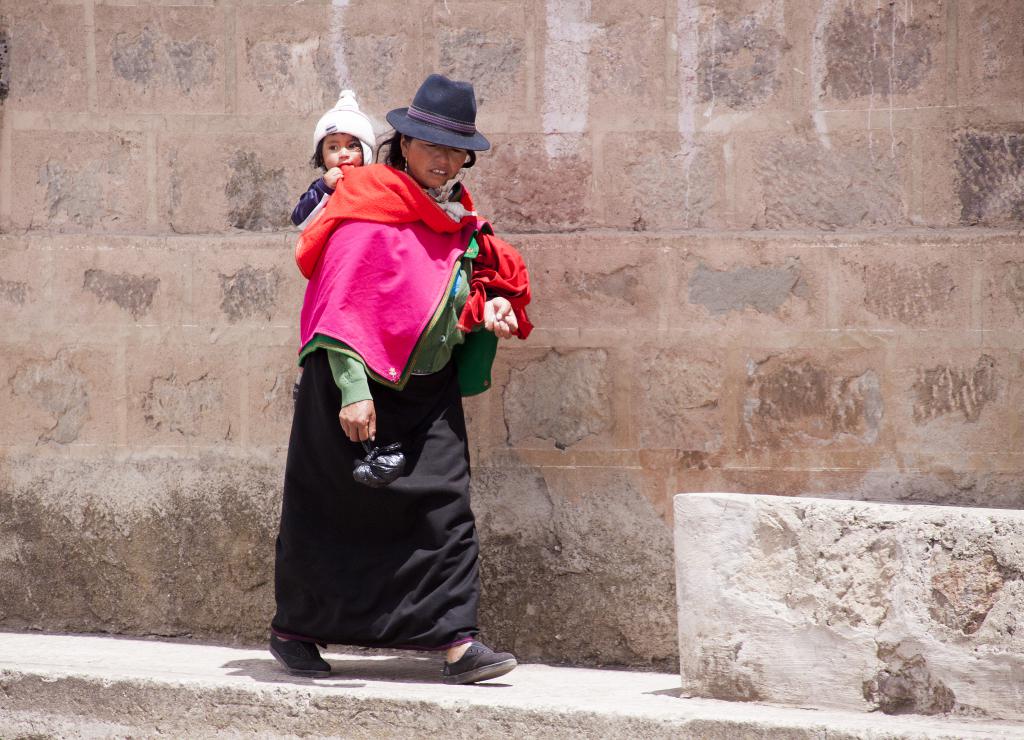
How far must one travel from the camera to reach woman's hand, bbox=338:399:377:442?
3430mm

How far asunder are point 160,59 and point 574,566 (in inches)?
81.9

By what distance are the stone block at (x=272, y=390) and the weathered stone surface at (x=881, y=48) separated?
6.13 feet

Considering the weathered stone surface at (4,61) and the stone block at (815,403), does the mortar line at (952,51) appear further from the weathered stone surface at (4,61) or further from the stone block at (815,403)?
the weathered stone surface at (4,61)

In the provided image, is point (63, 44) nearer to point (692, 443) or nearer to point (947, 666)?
point (692, 443)

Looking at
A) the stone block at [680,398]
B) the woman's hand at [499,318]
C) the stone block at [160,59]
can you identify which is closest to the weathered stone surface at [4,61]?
the stone block at [160,59]

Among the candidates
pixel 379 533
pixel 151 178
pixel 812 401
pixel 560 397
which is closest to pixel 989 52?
pixel 812 401

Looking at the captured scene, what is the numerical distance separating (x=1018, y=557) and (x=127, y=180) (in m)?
2.89

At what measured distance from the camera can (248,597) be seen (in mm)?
4180

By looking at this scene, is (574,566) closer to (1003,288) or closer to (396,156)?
(396,156)

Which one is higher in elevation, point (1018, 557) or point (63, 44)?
point (63, 44)

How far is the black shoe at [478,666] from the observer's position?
355 centimetres

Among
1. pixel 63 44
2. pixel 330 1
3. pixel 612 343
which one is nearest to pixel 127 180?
pixel 63 44

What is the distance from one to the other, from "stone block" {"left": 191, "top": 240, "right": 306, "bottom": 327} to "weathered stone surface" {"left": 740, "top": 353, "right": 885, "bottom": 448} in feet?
4.79

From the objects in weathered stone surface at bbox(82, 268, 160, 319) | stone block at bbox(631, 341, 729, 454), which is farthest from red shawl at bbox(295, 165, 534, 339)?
weathered stone surface at bbox(82, 268, 160, 319)
